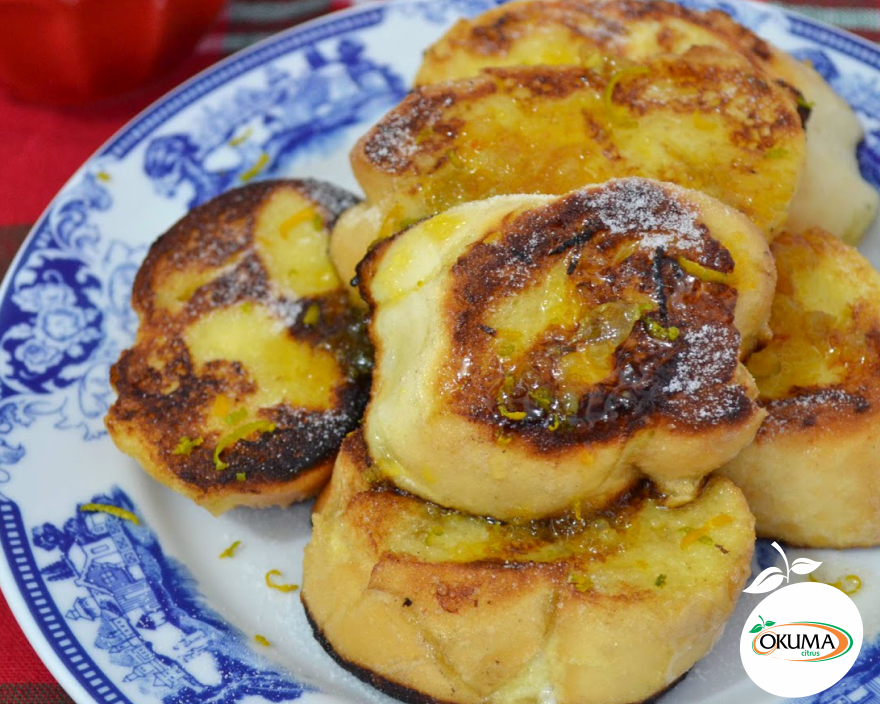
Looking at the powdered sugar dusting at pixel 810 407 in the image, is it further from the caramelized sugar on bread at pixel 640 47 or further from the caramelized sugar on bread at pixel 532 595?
the caramelized sugar on bread at pixel 640 47

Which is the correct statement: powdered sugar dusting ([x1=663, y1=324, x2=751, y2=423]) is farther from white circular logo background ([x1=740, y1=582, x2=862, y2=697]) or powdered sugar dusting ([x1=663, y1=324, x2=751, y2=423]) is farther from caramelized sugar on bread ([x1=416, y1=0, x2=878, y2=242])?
caramelized sugar on bread ([x1=416, y1=0, x2=878, y2=242])

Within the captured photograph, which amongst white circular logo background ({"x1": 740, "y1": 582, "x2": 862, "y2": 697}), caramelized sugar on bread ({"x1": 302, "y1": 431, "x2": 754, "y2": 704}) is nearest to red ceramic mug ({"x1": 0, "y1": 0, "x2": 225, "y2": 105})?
caramelized sugar on bread ({"x1": 302, "y1": 431, "x2": 754, "y2": 704})

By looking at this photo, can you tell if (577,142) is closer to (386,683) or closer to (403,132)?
(403,132)

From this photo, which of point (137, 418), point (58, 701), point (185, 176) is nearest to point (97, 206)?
point (185, 176)

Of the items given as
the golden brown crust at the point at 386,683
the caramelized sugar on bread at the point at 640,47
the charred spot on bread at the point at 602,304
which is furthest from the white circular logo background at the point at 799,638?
the caramelized sugar on bread at the point at 640,47

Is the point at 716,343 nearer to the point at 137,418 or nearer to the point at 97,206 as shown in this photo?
the point at 137,418

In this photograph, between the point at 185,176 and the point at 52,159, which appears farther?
the point at 52,159
